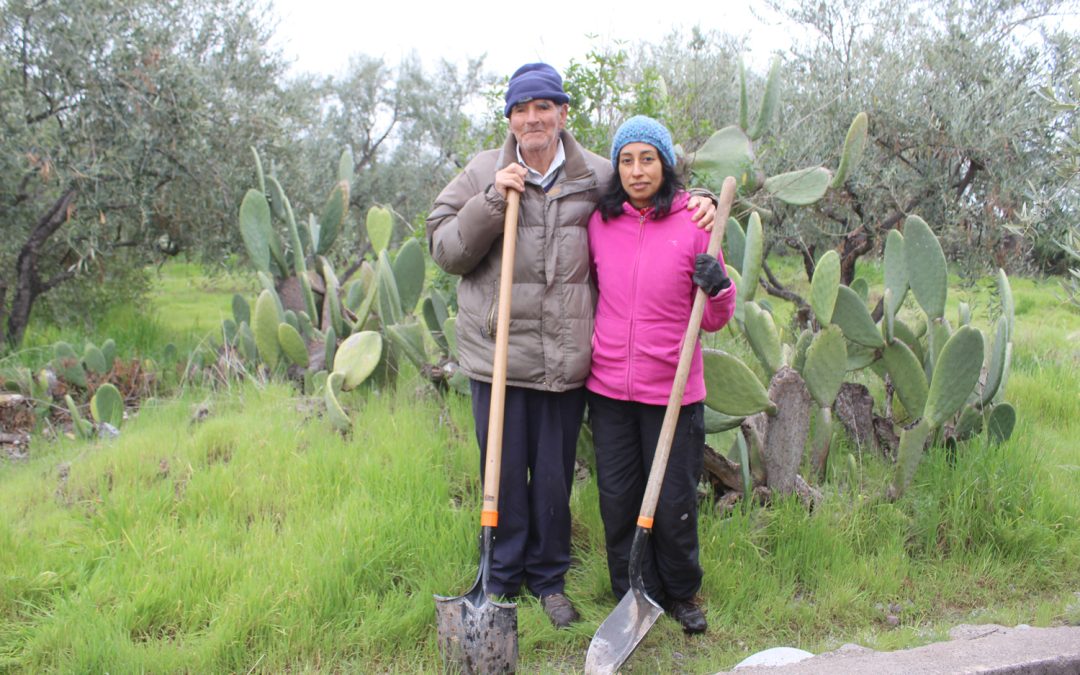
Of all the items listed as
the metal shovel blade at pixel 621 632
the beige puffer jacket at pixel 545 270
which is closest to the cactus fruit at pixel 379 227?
the beige puffer jacket at pixel 545 270

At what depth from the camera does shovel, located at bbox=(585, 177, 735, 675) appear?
2881 mm

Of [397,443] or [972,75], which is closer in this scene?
[397,443]

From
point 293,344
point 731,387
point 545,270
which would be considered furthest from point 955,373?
point 293,344

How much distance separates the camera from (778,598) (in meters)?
3.51

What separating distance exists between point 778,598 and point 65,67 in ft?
21.2

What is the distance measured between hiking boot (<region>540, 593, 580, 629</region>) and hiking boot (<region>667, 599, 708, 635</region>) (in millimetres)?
366

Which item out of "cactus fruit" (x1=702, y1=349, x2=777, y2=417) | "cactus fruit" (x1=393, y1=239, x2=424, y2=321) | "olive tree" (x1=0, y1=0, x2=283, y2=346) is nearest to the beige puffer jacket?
"cactus fruit" (x1=702, y1=349, x2=777, y2=417)

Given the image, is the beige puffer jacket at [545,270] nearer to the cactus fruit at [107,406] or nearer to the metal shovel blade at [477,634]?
the metal shovel blade at [477,634]

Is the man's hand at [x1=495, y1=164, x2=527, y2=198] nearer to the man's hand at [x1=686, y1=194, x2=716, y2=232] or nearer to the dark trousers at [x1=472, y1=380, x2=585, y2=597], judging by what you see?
the man's hand at [x1=686, y1=194, x2=716, y2=232]

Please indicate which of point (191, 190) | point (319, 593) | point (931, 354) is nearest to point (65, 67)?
point (191, 190)

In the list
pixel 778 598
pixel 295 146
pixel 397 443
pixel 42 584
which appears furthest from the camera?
pixel 295 146

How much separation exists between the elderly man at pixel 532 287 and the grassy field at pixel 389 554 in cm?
43

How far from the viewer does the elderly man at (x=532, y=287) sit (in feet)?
9.89

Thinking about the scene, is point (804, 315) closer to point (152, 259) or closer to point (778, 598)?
point (778, 598)
